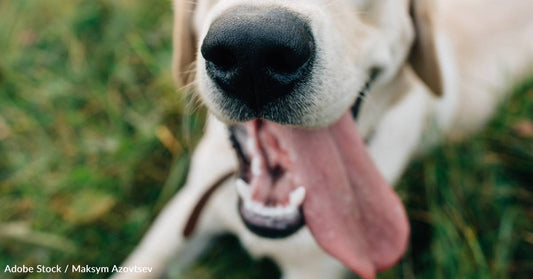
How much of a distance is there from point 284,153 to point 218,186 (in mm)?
535

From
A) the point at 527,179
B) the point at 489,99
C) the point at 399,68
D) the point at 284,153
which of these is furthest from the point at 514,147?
the point at 284,153

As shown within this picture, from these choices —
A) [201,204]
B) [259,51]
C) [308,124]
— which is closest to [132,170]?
[201,204]

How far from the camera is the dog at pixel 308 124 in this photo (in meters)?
1.48

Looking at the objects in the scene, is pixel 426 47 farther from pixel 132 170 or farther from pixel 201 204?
pixel 132 170

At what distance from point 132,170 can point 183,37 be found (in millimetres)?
929

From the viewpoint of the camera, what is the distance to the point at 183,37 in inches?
91.2

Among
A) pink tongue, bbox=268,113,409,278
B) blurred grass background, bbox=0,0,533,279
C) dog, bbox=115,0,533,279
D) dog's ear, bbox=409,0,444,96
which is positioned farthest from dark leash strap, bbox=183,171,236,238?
dog's ear, bbox=409,0,444,96

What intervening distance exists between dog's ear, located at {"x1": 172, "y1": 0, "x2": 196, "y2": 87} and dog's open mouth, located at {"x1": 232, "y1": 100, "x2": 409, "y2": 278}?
555 millimetres

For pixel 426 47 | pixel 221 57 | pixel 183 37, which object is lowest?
pixel 426 47

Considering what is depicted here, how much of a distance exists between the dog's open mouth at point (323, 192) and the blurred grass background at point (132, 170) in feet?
1.29

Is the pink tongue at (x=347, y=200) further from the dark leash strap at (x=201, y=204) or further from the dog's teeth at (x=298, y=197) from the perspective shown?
the dark leash strap at (x=201, y=204)

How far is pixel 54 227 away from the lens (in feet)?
8.65

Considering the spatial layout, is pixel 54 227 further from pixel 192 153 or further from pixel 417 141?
pixel 417 141

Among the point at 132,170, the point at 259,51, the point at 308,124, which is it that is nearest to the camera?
the point at 259,51
